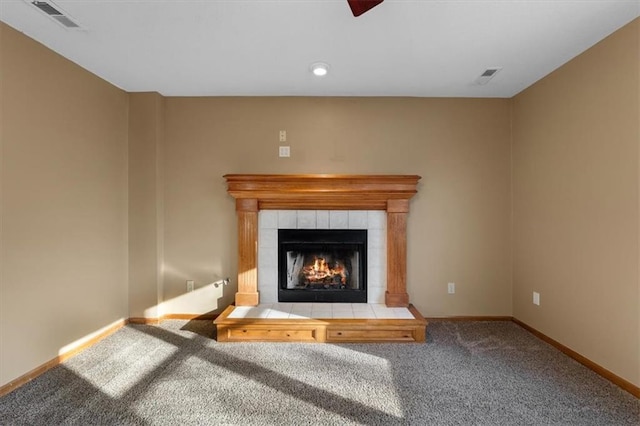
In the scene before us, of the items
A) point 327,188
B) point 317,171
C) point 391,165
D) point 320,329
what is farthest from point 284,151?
point 320,329

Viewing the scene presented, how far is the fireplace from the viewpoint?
10.6 ft

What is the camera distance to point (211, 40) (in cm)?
215

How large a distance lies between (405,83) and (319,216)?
150cm

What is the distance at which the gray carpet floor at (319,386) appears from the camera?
5.74ft

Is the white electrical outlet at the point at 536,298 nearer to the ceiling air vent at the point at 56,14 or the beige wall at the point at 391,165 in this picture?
the beige wall at the point at 391,165

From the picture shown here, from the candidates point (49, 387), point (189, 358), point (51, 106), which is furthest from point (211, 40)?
point (49, 387)

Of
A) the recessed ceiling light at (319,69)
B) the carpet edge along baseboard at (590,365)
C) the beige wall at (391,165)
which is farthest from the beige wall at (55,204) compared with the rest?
the carpet edge along baseboard at (590,365)

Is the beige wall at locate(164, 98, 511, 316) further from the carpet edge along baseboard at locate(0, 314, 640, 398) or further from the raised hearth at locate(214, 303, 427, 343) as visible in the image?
the raised hearth at locate(214, 303, 427, 343)

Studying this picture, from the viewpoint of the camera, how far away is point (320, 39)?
2.13 m

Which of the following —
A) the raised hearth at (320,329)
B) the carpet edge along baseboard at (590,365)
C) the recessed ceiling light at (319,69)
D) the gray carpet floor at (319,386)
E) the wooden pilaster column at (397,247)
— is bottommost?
the gray carpet floor at (319,386)

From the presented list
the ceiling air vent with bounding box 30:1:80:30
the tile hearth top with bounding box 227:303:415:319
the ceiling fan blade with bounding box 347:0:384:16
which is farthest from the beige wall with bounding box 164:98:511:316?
the ceiling fan blade with bounding box 347:0:384:16

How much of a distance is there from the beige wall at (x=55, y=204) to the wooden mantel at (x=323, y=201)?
112cm

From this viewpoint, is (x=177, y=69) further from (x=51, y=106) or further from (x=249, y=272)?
(x=249, y=272)

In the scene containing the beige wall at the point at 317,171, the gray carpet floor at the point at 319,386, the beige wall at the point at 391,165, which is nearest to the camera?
the gray carpet floor at the point at 319,386
